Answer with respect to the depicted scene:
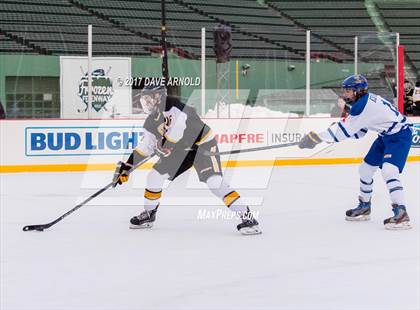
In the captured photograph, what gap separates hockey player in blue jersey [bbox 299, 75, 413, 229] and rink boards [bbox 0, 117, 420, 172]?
5.18 m

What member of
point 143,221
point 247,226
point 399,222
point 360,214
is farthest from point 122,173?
point 399,222

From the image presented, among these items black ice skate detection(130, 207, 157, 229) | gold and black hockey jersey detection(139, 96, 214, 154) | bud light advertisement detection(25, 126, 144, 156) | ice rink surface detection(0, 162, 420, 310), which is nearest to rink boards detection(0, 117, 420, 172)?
bud light advertisement detection(25, 126, 144, 156)

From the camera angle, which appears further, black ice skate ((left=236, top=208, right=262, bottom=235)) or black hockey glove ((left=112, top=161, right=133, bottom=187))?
black hockey glove ((left=112, top=161, right=133, bottom=187))

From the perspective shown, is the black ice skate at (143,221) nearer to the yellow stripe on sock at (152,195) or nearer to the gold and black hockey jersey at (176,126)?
the yellow stripe on sock at (152,195)

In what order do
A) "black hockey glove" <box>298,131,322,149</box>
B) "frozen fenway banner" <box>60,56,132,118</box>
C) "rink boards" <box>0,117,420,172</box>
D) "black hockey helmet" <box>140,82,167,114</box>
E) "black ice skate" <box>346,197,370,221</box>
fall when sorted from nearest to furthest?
1. "black hockey helmet" <box>140,82,167,114</box>
2. "black hockey glove" <box>298,131,322,149</box>
3. "black ice skate" <box>346,197,370,221</box>
4. "frozen fenway banner" <box>60,56,132,118</box>
5. "rink boards" <box>0,117,420,172</box>

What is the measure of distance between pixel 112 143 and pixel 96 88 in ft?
2.81

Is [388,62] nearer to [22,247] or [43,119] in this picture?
[43,119]

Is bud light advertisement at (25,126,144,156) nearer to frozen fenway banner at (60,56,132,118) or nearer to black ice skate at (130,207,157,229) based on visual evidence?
frozen fenway banner at (60,56,132,118)

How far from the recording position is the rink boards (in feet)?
33.8

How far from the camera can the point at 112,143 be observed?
35.3 feet

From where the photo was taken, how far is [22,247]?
5.12 meters

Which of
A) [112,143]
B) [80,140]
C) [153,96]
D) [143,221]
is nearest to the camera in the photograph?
[153,96]

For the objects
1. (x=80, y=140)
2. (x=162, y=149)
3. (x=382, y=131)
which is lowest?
(x=80, y=140)

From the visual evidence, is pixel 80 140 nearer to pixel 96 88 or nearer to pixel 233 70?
pixel 96 88
